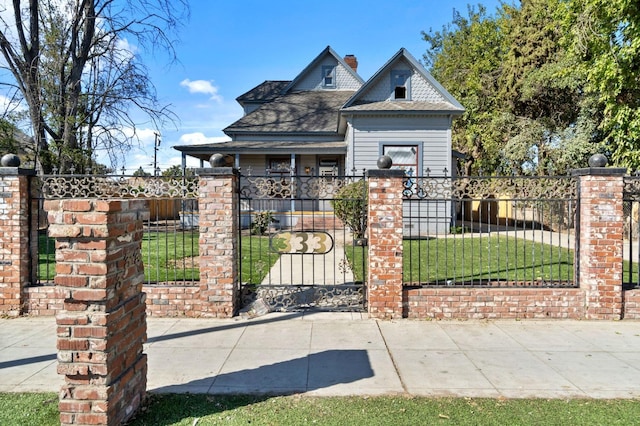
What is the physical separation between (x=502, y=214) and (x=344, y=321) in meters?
20.9

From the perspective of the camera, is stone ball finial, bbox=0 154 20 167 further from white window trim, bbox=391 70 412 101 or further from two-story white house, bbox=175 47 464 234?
white window trim, bbox=391 70 412 101

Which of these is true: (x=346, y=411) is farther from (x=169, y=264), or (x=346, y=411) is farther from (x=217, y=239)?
(x=169, y=264)

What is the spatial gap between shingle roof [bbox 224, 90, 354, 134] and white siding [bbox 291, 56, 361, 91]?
0.39 m

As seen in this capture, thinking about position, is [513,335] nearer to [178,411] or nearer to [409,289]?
[409,289]

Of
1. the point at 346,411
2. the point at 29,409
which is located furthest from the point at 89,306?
the point at 346,411

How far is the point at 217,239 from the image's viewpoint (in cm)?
557

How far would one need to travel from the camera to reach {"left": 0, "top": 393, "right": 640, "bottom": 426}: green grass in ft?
10.00

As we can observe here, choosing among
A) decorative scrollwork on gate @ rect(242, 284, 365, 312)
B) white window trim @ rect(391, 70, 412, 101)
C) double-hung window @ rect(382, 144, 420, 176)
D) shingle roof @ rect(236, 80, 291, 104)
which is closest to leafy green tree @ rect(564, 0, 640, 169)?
white window trim @ rect(391, 70, 412, 101)

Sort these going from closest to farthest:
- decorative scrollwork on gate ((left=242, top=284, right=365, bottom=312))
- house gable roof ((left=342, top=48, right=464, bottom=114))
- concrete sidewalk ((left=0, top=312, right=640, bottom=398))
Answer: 1. concrete sidewalk ((left=0, top=312, right=640, bottom=398))
2. decorative scrollwork on gate ((left=242, top=284, right=365, bottom=312))
3. house gable roof ((left=342, top=48, right=464, bottom=114))

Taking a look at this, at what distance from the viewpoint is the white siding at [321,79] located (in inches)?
814

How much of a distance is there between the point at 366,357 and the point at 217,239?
8.55 feet

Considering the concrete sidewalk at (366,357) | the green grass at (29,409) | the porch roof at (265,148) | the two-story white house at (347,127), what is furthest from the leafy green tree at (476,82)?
the green grass at (29,409)

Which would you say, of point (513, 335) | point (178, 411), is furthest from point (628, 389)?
point (178, 411)

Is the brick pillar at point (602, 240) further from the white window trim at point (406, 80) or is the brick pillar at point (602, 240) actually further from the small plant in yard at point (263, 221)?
the white window trim at point (406, 80)
